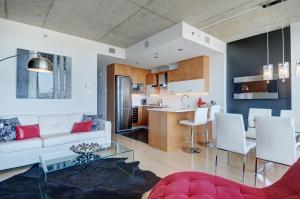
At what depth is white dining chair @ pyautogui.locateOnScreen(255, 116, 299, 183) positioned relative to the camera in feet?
6.61

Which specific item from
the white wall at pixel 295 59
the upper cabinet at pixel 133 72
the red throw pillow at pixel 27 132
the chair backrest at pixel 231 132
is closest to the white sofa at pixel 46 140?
the red throw pillow at pixel 27 132

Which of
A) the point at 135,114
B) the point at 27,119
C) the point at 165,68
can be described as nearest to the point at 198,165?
the point at 27,119

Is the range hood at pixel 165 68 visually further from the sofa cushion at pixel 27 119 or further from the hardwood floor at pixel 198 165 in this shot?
the sofa cushion at pixel 27 119

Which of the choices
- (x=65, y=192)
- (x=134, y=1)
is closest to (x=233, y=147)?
(x=65, y=192)

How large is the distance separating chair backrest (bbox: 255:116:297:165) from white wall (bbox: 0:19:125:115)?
383 cm

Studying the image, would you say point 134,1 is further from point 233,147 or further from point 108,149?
point 233,147

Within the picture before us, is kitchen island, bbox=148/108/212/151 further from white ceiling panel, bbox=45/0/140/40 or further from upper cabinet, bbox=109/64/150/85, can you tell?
upper cabinet, bbox=109/64/150/85

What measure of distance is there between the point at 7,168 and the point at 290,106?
17.9ft

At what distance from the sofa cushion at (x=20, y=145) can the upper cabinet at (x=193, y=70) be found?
4.11m

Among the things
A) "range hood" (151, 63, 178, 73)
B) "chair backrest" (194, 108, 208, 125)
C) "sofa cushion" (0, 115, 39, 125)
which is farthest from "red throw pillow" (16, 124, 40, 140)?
"range hood" (151, 63, 178, 73)

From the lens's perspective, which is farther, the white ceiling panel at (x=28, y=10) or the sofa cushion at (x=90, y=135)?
the sofa cushion at (x=90, y=135)

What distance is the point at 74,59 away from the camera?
4.24 m

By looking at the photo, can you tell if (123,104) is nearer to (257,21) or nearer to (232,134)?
(232,134)

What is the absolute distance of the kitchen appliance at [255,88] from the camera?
3872 millimetres
